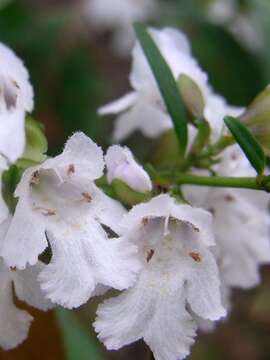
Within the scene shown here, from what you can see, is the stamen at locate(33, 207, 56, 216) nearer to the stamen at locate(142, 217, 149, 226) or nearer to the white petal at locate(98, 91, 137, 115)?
the stamen at locate(142, 217, 149, 226)

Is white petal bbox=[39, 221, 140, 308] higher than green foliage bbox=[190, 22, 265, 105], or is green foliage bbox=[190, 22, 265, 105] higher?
white petal bbox=[39, 221, 140, 308]

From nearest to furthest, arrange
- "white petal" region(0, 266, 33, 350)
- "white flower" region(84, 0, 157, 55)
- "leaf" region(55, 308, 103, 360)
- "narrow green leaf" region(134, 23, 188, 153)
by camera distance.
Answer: "white petal" region(0, 266, 33, 350) → "narrow green leaf" region(134, 23, 188, 153) → "leaf" region(55, 308, 103, 360) → "white flower" region(84, 0, 157, 55)

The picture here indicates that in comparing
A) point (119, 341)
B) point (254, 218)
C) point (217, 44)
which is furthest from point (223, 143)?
point (217, 44)

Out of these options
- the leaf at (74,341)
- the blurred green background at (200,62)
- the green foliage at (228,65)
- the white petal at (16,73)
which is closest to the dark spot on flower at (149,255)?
the white petal at (16,73)

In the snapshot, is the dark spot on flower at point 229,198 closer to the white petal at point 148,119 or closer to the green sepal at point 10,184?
the white petal at point 148,119

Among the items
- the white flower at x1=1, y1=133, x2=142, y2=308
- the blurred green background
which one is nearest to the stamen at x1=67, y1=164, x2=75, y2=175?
the white flower at x1=1, y1=133, x2=142, y2=308
